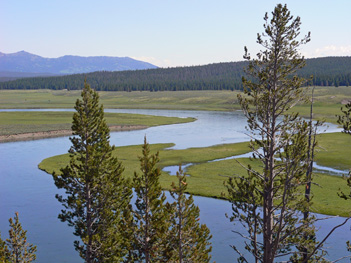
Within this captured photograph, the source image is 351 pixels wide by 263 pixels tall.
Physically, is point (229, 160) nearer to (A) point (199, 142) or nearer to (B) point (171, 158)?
(B) point (171, 158)

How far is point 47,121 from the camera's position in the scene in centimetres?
13188

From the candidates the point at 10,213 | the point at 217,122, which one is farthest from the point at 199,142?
the point at 10,213

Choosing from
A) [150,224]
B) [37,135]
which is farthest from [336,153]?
[37,135]

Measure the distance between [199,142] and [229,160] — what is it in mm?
21171

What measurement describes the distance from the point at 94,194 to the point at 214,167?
38.1m

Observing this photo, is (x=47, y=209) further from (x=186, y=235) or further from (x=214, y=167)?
(x=214, y=167)

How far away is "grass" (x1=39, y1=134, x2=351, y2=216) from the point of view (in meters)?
48.0

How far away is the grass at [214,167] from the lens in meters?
48.0

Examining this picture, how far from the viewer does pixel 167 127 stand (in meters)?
123

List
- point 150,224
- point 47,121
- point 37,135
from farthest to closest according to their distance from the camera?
point 47,121 < point 37,135 < point 150,224

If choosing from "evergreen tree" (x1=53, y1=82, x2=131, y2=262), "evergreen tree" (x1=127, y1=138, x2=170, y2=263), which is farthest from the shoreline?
"evergreen tree" (x1=127, y1=138, x2=170, y2=263)

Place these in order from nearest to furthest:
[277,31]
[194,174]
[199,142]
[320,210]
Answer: [277,31]
[320,210]
[194,174]
[199,142]

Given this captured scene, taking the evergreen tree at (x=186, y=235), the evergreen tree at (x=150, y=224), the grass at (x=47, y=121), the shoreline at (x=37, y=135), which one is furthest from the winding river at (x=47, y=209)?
the grass at (x=47, y=121)

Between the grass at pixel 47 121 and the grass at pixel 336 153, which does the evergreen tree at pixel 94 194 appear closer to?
the grass at pixel 336 153
